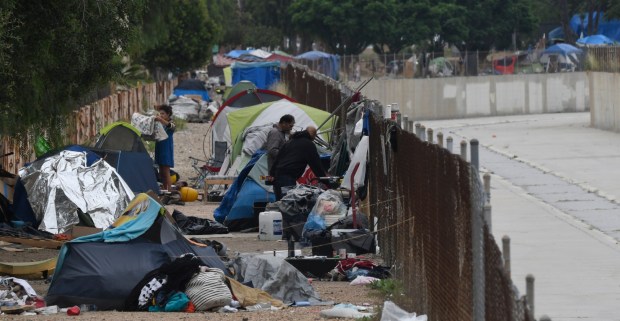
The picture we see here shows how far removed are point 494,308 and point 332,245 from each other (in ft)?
26.9

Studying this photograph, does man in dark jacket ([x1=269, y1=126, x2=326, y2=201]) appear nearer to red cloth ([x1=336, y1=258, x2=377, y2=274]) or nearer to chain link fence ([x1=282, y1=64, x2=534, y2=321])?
chain link fence ([x1=282, y1=64, x2=534, y2=321])

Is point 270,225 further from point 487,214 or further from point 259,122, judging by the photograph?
point 487,214

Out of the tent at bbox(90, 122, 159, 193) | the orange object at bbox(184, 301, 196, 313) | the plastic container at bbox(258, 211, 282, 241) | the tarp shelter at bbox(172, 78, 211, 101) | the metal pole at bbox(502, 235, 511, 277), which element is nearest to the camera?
the metal pole at bbox(502, 235, 511, 277)

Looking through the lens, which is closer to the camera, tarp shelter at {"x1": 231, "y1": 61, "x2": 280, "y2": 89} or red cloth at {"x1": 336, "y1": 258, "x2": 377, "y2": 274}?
red cloth at {"x1": 336, "y1": 258, "x2": 377, "y2": 274}

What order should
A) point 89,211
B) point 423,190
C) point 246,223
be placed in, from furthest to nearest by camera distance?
point 246,223 < point 89,211 < point 423,190

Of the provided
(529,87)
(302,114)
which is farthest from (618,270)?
(529,87)

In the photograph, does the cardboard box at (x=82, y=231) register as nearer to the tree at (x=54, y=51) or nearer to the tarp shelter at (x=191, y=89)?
the tree at (x=54, y=51)

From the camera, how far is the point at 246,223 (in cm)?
1936

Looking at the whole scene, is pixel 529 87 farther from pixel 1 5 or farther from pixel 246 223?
pixel 1 5

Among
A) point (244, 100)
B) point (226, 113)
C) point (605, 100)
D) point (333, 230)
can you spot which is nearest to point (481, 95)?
point (605, 100)

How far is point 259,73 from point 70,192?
41.7 metres

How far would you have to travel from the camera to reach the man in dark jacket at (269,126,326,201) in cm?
1922

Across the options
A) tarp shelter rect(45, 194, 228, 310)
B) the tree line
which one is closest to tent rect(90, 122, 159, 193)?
the tree line

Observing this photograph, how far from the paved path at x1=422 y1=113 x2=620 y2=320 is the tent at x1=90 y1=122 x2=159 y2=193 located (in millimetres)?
5405
